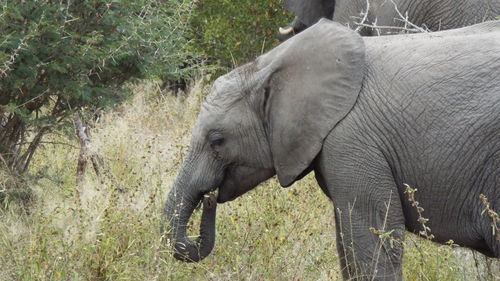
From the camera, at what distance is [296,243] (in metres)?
6.43

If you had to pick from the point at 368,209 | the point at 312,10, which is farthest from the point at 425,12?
the point at 368,209

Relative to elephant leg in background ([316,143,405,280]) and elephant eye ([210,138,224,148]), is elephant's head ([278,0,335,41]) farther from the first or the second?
elephant leg in background ([316,143,405,280])

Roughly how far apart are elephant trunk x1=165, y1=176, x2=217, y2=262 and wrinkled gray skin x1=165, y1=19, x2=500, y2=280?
1.6 inches

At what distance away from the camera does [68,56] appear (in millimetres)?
7398

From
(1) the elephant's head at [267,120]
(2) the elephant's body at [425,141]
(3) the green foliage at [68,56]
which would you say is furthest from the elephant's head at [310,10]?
(2) the elephant's body at [425,141]

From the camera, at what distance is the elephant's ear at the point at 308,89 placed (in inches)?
205

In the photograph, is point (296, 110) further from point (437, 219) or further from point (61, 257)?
point (61, 257)

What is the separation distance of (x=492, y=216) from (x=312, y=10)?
14.0ft

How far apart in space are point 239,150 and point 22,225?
177 centimetres

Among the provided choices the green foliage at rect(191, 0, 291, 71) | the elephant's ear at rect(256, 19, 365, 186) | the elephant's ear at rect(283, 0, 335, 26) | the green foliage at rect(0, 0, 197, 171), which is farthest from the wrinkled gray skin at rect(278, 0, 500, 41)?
the green foliage at rect(191, 0, 291, 71)

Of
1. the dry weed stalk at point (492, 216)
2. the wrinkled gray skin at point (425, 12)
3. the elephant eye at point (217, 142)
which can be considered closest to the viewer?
the dry weed stalk at point (492, 216)

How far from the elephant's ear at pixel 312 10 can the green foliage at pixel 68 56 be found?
96cm

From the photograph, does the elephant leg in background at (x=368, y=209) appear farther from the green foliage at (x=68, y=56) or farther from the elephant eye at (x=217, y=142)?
the green foliage at (x=68, y=56)

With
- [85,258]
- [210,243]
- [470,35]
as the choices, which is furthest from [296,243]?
[470,35]
